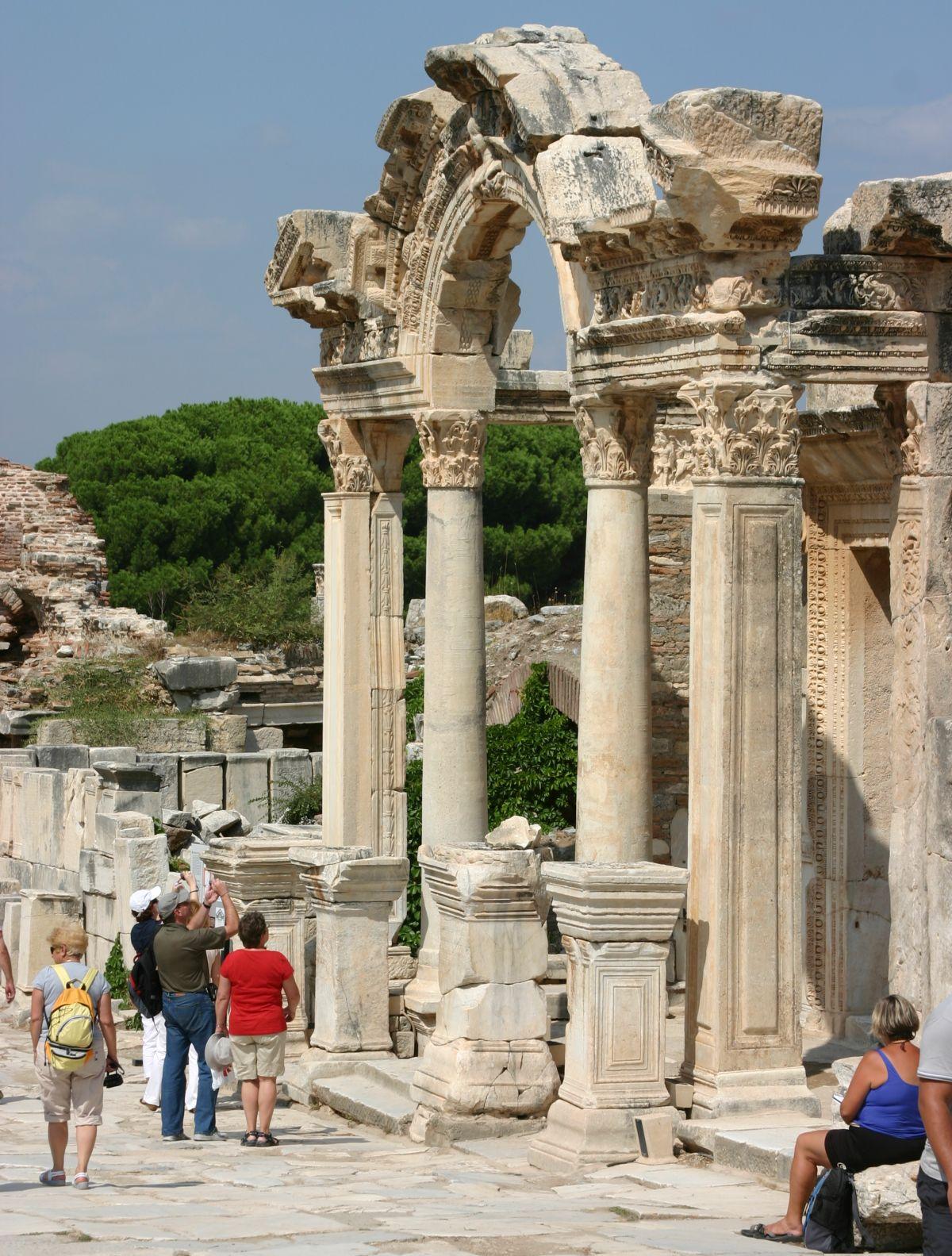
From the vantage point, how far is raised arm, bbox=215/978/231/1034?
11883 millimetres

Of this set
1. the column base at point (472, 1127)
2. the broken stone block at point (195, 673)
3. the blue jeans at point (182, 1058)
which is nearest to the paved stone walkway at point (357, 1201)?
the column base at point (472, 1127)

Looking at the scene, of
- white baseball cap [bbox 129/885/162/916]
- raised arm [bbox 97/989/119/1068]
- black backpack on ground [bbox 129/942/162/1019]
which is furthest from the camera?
white baseball cap [bbox 129/885/162/916]

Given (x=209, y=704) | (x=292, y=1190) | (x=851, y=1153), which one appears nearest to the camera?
(x=851, y=1153)

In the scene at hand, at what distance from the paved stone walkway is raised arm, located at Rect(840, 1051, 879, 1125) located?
1.92 feet

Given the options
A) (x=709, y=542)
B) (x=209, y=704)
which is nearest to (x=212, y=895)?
(x=709, y=542)

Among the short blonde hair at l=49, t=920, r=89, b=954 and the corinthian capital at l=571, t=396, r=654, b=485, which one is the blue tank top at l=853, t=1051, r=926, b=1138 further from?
the corinthian capital at l=571, t=396, r=654, b=485

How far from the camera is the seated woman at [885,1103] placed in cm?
807

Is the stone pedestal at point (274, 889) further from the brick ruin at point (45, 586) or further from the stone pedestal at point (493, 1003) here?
the brick ruin at point (45, 586)

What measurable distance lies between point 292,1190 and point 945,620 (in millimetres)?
4102

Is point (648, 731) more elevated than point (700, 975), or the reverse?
point (648, 731)

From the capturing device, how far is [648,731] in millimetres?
11766

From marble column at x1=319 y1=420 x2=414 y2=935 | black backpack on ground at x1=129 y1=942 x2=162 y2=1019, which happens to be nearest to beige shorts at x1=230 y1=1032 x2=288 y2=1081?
black backpack on ground at x1=129 y1=942 x2=162 y2=1019

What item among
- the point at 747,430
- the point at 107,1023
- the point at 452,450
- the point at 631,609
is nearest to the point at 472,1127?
the point at 107,1023

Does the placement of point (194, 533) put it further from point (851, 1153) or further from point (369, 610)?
point (851, 1153)
